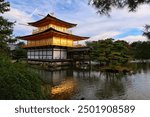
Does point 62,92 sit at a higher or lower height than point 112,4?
lower

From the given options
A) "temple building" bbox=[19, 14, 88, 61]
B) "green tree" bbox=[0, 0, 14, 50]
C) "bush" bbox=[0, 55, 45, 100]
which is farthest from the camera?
"temple building" bbox=[19, 14, 88, 61]

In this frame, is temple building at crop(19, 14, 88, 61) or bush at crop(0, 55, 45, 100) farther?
temple building at crop(19, 14, 88, 61)

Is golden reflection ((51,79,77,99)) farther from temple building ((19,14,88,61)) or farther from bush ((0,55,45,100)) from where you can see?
temple building ((19,14,88,61))

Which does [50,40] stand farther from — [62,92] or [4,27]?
[62,92]

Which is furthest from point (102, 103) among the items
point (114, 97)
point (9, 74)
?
point (114, 97)

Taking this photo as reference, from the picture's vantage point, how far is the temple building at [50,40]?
3319 centimetres

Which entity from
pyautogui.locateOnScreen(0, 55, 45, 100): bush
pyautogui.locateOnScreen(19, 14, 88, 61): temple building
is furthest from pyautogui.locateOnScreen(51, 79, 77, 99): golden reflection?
pyautogui.locateOnScreen(19, 14, 88, 61): temple building

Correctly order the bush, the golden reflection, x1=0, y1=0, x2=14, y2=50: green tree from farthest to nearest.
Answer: x1=0, y1=0, x2=14, y2=50: green tree → the golden reflection → the bush

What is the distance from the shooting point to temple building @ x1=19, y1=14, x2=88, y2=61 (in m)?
33.2

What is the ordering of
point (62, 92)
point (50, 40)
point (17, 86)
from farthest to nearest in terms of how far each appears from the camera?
point (50, 40)
point (62, 92)
point (17, 86)

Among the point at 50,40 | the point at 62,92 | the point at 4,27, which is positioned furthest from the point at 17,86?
the point at 50,40

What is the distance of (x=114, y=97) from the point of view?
38.9 ft

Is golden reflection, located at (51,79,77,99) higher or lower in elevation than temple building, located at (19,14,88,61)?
lower

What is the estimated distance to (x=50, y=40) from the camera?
33344mm
